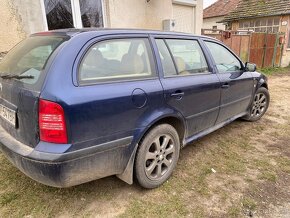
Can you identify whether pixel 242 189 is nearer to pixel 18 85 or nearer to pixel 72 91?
pixel 72 91

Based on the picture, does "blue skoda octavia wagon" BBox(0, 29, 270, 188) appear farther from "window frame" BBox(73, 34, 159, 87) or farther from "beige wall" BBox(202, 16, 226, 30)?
"beige wall" BBox(202, 16, 226, 30)

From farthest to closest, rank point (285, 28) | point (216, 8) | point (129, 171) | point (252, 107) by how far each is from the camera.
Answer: point (216, 8)
point (285, 28)
point (252, 107)
point (129, 171)

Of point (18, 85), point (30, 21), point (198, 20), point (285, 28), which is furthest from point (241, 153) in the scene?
point (285, 28)

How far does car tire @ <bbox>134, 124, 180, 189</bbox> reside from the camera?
256cm

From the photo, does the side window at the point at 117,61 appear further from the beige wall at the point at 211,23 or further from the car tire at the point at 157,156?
the beige wall at the point at 211,23

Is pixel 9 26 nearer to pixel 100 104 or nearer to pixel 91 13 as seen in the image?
pixel 91 13

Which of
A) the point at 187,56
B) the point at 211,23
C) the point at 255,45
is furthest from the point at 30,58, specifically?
the point at 211,23

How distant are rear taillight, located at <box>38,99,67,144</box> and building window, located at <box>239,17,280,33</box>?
645 inches

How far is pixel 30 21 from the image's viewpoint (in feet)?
16.4

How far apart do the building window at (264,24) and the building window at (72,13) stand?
12.9m

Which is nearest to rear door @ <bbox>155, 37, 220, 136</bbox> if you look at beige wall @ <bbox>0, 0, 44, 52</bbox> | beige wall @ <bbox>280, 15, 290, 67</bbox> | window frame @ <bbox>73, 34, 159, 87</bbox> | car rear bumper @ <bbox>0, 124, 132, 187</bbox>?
window frame @ <bbox>73, 34, 159, 87</bbox>

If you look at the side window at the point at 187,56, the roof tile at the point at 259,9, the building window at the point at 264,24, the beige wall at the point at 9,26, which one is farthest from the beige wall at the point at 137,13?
the building window at the point at 264,24

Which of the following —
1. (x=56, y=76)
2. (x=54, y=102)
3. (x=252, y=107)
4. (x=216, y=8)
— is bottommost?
(x=252, y=107)

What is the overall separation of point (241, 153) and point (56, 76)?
285 centimetres
